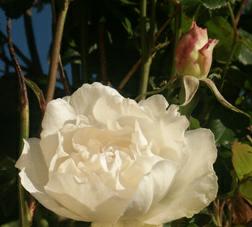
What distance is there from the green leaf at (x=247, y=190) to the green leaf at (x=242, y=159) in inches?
0.4

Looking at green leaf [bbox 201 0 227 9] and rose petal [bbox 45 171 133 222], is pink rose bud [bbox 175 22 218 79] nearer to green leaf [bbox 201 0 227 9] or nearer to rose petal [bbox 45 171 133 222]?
rose petal [bbox 45 171 133 222]

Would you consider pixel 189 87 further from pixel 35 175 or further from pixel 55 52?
pixel 55 52

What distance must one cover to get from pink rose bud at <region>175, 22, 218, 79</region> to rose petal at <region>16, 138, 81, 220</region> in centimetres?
18

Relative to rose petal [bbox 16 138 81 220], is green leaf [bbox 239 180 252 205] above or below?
below

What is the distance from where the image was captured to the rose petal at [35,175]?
59 cm

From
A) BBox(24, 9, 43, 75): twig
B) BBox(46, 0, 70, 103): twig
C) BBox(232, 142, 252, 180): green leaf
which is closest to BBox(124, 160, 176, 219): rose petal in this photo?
BBox(232, 142, 252, 180): green leaf

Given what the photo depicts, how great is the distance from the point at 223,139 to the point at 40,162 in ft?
2.18

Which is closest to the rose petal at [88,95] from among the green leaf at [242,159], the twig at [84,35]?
the green leaf at [242,159]

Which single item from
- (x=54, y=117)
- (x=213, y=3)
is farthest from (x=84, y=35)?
(x=54, y=117)

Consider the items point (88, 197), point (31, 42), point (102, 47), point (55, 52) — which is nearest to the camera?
point (88, 197)

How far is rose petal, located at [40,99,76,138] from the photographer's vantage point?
625 mm

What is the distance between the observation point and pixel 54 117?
629 millimetres

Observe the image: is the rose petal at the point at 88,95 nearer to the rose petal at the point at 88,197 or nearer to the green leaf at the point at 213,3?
the rose petal at the point at 88,197

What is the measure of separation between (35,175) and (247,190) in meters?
0.31
